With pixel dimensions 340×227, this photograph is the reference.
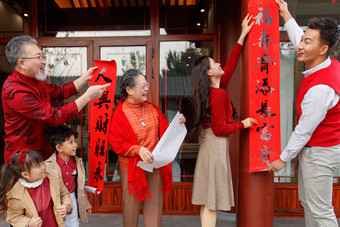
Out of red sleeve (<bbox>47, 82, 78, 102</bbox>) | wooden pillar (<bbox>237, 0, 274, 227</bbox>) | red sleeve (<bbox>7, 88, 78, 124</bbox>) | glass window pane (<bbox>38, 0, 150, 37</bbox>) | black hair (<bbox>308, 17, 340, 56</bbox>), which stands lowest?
wooden pillar (<bbox>237, 0, 274, 227</bbox>)

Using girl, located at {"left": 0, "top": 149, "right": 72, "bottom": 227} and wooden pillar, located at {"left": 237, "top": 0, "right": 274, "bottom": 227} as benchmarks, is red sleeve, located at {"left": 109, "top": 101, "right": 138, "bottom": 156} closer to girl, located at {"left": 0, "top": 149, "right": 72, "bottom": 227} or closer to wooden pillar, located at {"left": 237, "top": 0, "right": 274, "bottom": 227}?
girl, located at {"left": 0, "top": 149, "right": 72, "bottom": 227}

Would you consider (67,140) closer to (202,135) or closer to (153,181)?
(153,181)

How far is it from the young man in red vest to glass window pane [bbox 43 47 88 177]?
8.13 ft

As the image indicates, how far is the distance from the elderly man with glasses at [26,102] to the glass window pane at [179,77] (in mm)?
1474

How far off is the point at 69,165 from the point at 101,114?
0.49m

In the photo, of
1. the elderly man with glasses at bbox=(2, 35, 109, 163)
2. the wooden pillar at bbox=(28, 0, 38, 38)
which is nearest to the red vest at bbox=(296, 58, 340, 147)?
the elderly man with glasses at bbox=(2, 35, 109, 163)

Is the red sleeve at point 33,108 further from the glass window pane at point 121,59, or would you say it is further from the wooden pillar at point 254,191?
the glass window pane at point 121,59

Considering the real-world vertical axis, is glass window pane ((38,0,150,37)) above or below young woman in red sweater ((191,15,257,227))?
above

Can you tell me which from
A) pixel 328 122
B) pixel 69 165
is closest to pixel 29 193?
pixel 69 165

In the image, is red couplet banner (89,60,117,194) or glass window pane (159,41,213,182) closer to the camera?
red couplet banner (89,60,117,194)

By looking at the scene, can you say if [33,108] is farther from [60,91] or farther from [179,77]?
A: [179,77]

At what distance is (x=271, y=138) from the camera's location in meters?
1.99

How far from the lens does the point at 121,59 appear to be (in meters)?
3.33

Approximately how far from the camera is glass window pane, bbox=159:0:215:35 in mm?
3248
